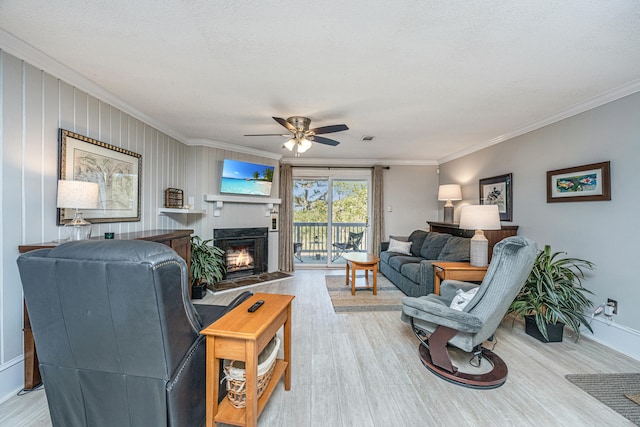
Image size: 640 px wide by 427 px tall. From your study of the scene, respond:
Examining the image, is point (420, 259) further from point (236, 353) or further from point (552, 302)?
point (236, 353)

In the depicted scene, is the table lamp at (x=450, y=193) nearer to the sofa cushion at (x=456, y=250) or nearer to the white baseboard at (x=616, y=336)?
the sofa cushion at (x=456, y=250)

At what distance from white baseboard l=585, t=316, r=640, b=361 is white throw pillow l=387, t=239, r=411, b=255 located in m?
2.57

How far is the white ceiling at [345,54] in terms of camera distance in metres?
1.55

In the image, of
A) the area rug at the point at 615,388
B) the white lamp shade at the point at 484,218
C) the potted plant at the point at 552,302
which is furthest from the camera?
the white lamp shade at the point at 484,218

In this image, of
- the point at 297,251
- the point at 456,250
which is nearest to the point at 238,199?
the point at 297,251

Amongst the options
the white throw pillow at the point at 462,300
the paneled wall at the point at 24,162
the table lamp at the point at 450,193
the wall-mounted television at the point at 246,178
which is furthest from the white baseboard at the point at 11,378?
the table lamp at the point at 450,193

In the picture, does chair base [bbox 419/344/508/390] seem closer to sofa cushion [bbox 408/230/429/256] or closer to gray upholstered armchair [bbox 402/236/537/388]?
gray upholstered armchair [bbox 402/236/537/388]

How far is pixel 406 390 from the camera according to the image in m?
1.90

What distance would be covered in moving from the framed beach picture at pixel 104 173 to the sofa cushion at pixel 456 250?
13.2 feet

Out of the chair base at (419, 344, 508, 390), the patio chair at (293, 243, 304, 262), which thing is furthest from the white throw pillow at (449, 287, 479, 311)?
the patio chair at (293, 243, 304, 262)

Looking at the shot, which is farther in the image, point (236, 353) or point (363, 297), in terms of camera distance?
point (363, 297)

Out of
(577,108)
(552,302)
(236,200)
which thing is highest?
(577,108)

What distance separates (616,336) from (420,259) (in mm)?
2300

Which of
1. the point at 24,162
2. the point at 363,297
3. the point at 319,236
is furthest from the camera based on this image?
the point at 319,236
